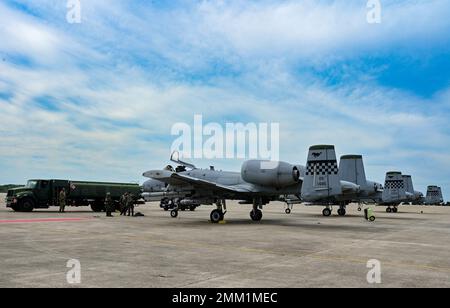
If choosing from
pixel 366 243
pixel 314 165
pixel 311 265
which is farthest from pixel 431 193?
pixel 311 265

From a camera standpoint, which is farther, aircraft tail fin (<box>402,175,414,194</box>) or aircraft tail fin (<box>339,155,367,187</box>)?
aircraft tail fin (<box>402,175,414,194</box>)

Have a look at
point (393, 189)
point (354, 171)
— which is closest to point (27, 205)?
point (354, 171)

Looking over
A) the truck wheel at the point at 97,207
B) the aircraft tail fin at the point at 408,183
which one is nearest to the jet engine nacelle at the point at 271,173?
the truck wheel at the point at 97,207

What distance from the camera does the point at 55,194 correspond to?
29.2 metres

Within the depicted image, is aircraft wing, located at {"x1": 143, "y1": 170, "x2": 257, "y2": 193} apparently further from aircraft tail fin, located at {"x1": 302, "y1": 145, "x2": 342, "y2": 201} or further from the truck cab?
the truck cab

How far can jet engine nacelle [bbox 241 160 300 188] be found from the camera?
18609 mm

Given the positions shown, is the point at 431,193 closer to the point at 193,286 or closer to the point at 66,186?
the point at 66,186

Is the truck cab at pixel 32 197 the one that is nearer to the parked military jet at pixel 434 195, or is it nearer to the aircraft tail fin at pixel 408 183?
the aircraft tail fin at pixel 408 183

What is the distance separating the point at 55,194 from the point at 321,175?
68.9 feet

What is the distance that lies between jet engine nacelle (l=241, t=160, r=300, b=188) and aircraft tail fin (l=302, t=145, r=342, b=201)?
2.18 feet

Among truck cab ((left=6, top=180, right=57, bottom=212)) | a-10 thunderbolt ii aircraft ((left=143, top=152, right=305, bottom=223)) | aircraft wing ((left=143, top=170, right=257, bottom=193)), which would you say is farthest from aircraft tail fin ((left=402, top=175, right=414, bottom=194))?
truck cab ((left=6, top=180, right=57, bottom=212))

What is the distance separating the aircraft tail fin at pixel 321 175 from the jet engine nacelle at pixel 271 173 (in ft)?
2.18

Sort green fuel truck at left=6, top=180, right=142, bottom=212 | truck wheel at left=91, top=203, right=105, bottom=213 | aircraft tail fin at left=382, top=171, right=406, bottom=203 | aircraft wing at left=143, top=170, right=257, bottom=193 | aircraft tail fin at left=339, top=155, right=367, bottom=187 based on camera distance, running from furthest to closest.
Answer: aircraft tail fin at left=382, top=171, right=406, bottom=203
truck wheel at left=91, top=203, right=105, bottom=213
aircraft tail fin at left=339, top=155, right=367, bottom=187
green fuel truck at left=6, top=180, right=142, bottom=212
aircraft wing at left=143, top=170, right=257, bottom=193

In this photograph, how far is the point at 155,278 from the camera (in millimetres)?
6699
